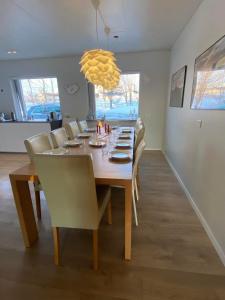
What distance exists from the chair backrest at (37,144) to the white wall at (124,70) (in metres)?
2.82

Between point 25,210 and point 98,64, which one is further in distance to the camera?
point 98,64

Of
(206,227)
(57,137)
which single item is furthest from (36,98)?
(206,227)

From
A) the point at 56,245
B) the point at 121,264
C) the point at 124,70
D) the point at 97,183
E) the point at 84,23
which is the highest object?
the point at 84,23

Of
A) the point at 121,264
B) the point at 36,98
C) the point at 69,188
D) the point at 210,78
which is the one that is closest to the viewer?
the point at 69,188

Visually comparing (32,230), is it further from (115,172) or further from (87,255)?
Result: (115,172)

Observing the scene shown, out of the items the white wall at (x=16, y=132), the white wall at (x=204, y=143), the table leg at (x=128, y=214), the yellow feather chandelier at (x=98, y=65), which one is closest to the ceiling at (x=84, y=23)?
the white wall at (x=204, y=143)

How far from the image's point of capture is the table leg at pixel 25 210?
1.45 metres

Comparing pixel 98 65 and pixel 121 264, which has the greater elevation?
pixel 98 65

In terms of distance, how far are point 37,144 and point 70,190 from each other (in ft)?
2.95

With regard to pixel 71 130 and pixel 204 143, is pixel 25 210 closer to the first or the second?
pixel 71 130

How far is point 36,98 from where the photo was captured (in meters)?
4.89

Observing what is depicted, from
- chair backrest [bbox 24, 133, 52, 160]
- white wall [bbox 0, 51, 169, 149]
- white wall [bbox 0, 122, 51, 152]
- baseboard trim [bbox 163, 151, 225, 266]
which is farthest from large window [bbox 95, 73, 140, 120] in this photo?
chair backrest [bbox 24, 133, 52, 160]

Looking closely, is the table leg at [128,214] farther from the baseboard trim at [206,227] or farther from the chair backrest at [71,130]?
the chair backrest at [71,130]

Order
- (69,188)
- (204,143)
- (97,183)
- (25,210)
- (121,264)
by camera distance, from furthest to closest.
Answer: (204,143) → (25,210) → (121,264) → (97,183) → (69,188)
